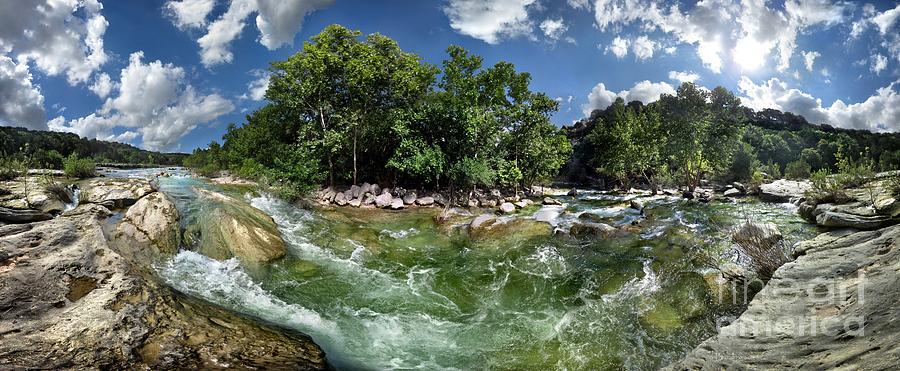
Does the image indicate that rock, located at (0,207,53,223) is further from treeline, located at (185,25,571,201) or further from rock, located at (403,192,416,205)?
rock, located at (403,192,416,205)

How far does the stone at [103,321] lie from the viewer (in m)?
4.68

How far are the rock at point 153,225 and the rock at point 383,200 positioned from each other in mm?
13038

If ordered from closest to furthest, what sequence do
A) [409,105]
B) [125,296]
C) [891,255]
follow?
1. [891,255]
2. [125,296]
3. [409,105]

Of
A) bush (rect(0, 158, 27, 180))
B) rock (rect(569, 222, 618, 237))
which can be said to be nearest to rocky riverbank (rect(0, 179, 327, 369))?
rock (rect(569, 222, 618, 237))

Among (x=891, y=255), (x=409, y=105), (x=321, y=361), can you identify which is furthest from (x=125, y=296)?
(x=409, y=105)

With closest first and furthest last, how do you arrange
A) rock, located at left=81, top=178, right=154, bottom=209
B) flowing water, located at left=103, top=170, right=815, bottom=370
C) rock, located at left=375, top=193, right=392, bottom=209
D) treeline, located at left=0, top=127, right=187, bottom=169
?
flowing water, located at left=103, top=170, right=815, bottom=370 < rock, located at left=81, top=178, right=154, bottom=209 < rock, located at left=375, top=193, right=392, bottom=209 < treeline, located at left=0, top=127, right=187, bottom=169

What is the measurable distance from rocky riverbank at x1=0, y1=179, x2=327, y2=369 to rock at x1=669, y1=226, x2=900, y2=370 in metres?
5.24

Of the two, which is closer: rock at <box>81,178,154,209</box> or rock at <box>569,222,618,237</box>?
rock at <box>81,178,154,209</box>

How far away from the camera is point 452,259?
1255 centimetres

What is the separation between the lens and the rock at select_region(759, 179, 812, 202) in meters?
21.7

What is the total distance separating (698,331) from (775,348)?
3.42 metres

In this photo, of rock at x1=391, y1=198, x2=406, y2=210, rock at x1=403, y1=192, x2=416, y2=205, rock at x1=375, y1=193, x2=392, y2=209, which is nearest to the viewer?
rock at x1=391, y1=198, x2=406, y2=210

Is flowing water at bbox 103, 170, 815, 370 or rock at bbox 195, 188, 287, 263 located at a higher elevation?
rock at bbox 195, 188, 287, 263

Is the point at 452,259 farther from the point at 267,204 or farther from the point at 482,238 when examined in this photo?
the point at 267,204
